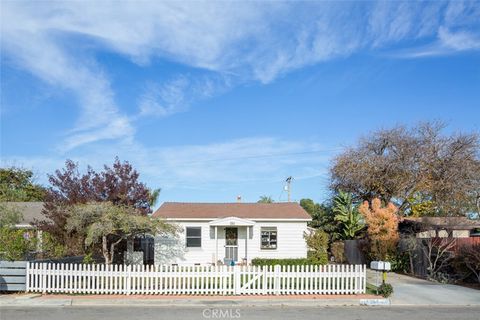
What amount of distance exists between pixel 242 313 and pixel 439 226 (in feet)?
52.6

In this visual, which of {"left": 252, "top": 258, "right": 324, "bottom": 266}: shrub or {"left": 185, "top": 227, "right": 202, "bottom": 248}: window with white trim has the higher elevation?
{"left": 185, "top": 227, "right": 202, "bottom": 248}: window with white trim

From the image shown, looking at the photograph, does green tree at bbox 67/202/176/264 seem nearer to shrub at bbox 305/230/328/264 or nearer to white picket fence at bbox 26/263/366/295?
white picket fence at bbox 26/263/366/295

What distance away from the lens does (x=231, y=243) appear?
2747cm

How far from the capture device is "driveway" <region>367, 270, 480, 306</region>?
15188mm

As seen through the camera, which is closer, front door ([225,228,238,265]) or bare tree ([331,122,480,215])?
front door ([225,228,238,265])

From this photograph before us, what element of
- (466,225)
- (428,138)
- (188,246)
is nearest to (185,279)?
(188,246)

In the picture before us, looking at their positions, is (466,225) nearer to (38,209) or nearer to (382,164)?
(382,164)

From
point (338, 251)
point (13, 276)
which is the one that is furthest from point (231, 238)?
point (13, 276)

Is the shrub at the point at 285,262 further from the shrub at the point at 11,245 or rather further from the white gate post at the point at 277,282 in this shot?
the shrub at the point at 11,245

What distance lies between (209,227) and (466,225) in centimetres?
1426

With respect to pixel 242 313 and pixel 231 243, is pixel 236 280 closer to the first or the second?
pixel 242 313

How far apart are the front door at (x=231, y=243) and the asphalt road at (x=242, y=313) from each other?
13452 millimetres

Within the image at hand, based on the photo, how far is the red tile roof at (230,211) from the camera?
91.0ft

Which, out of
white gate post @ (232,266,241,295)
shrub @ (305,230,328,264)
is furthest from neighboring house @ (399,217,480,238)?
white gate post @ (232,266,241,295)
